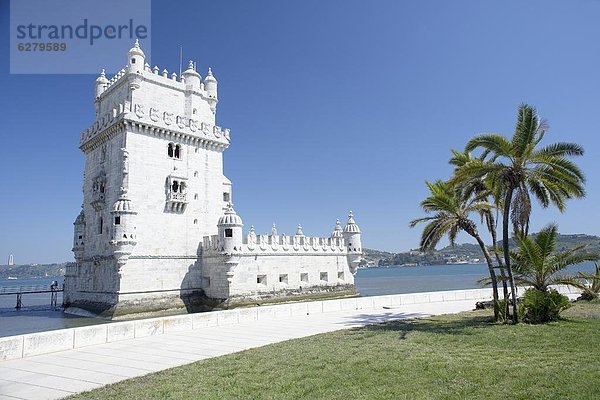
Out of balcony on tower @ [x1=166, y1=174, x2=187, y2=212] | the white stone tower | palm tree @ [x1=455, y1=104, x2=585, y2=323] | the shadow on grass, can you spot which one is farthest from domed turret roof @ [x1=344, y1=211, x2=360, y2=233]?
palm tree @ [x1=455, y1=104, x2=585, y2=323]

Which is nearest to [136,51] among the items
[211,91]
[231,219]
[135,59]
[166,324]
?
[135,59]

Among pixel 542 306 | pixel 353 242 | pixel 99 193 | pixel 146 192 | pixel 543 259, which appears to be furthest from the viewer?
pixel 353 242

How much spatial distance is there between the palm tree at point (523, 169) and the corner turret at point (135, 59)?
2550 centimetres

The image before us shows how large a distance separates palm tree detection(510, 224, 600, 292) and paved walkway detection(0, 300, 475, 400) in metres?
5.02

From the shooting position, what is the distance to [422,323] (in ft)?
55.6

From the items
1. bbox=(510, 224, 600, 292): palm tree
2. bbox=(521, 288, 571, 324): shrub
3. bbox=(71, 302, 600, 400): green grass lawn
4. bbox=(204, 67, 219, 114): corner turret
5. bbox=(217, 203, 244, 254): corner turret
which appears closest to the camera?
bbox=(71, 302, 600, 400): green grass lawn

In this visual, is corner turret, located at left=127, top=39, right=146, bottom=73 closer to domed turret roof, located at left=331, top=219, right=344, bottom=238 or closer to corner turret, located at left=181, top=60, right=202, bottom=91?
corner turret, located at left=181, top=60, right=202, bottom=91

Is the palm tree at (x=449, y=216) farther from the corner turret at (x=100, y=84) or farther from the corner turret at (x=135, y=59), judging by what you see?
the corner turret at (x=100, y=84)

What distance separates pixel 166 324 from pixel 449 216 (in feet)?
40.2

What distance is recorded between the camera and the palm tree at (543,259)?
17188 mm

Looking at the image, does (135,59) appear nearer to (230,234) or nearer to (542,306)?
(230,234)

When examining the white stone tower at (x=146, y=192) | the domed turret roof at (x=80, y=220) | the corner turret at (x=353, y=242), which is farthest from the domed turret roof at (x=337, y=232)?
the domed turret roof at (x=80, y=220)

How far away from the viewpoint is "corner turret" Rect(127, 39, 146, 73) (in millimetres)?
31828

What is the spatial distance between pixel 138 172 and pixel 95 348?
1927 centimetres
